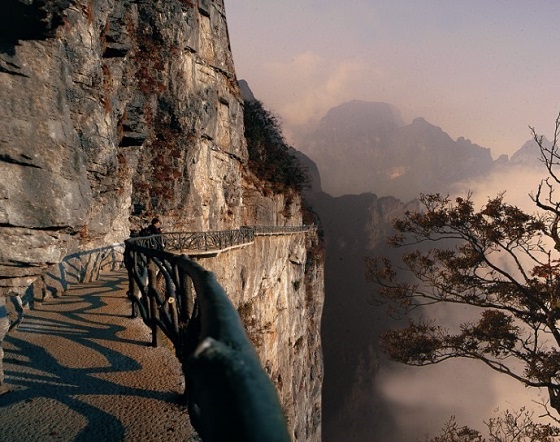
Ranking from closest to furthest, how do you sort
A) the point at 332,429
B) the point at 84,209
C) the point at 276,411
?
1. the point at 276,411
2. the point at 84,209
3. the point at 332,429

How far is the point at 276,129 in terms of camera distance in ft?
135

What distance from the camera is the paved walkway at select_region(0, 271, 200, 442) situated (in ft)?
9.75

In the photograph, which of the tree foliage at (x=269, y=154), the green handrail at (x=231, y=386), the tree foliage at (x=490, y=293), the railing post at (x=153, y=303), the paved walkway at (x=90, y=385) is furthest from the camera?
the tree foliage at (x=269, y=154)

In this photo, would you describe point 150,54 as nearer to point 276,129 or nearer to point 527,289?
point 276,129

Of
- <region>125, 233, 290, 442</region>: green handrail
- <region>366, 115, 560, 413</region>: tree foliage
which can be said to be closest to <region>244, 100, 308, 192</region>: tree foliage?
<region>366, 115, 560, 413</region>: tree foliage

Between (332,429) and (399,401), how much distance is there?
16.6 m

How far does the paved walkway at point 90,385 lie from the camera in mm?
2971

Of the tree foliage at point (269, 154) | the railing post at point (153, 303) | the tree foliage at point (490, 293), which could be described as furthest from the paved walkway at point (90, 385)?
the tree foliage at point (269, 154)

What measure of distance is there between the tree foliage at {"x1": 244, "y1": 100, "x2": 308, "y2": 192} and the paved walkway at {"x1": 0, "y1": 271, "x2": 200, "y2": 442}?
88.9 ft

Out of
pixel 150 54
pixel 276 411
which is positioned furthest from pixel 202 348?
pixel 150 54

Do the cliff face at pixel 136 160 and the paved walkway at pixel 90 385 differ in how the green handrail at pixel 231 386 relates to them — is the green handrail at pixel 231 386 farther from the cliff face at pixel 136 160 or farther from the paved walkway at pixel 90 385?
the cliff face at pixel 136 160

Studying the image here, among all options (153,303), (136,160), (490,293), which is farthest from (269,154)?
(153,303)

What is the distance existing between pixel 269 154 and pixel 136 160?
1842 cm

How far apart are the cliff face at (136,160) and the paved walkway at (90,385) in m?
1.19
